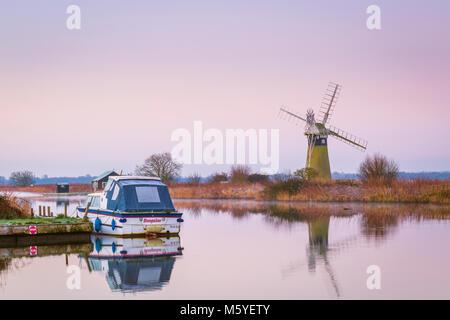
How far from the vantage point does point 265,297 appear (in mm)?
12469

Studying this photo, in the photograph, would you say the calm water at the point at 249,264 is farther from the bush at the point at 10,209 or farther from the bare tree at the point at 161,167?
the bare tree at the point at 161,167

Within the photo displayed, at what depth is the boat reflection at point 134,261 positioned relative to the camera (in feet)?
46.1

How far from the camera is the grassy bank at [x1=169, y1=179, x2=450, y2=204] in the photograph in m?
44.5

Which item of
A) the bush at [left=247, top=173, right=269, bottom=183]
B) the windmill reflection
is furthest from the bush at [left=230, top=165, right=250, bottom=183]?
the windmill reflection

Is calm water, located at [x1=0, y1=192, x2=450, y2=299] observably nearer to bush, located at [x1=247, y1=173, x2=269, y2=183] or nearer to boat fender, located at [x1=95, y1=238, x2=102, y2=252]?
boat fender, located at [x1=95, y1=238, x2=102, y2=252]

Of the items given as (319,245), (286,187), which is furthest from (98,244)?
(286,187)

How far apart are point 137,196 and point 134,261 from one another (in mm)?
5851

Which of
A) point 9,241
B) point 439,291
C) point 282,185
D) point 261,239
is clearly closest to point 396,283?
point 439,291

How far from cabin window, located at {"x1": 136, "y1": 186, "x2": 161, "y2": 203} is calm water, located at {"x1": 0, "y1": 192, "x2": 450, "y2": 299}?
1653mm

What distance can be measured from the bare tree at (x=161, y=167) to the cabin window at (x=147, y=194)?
48978 millimetres

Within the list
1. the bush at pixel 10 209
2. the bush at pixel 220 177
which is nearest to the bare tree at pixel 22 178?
the bush at pixel 220 177
